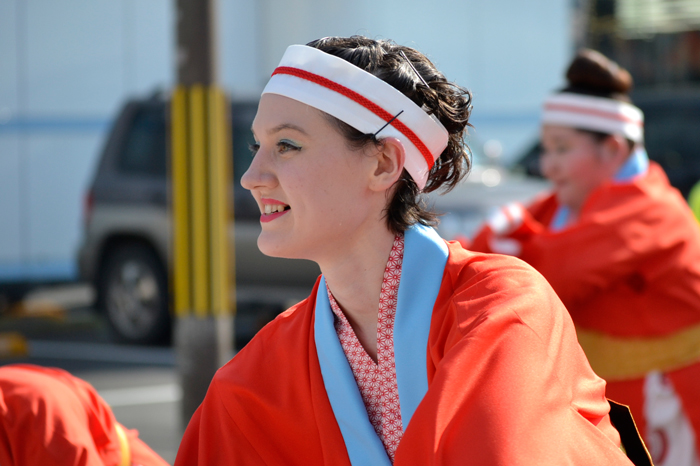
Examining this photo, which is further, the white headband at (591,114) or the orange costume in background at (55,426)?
the white headband at (591,114)

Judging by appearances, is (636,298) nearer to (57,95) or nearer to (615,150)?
(615,150)

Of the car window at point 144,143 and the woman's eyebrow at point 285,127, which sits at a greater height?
the woman's eyebrow at point 285,127

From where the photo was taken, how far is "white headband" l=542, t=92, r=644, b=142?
3197mm

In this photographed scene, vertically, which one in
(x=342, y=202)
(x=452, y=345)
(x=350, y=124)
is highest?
(x=350, y=124)

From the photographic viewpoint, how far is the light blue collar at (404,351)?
169 centimetres

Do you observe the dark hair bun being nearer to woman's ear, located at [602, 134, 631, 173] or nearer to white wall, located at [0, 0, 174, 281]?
woman's ear, located at [602, 134, 631, 173]

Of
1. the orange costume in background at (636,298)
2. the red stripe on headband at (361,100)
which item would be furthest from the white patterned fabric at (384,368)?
the orange costume in background at (636,298)

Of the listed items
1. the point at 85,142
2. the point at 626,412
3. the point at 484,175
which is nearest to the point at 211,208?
the point at 626,412

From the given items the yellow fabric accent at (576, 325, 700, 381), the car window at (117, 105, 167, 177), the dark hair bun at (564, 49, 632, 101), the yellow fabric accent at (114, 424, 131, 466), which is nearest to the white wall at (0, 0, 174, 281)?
the car window at (117, 105, 167, 177)

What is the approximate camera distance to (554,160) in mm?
3213

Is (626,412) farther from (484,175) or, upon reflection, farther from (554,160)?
(484,175)

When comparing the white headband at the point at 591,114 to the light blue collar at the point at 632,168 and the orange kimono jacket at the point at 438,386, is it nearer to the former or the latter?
the light blue collar at the point at 632,168

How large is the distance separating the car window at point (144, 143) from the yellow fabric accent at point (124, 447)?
616 cm

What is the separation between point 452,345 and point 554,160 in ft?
6.03
